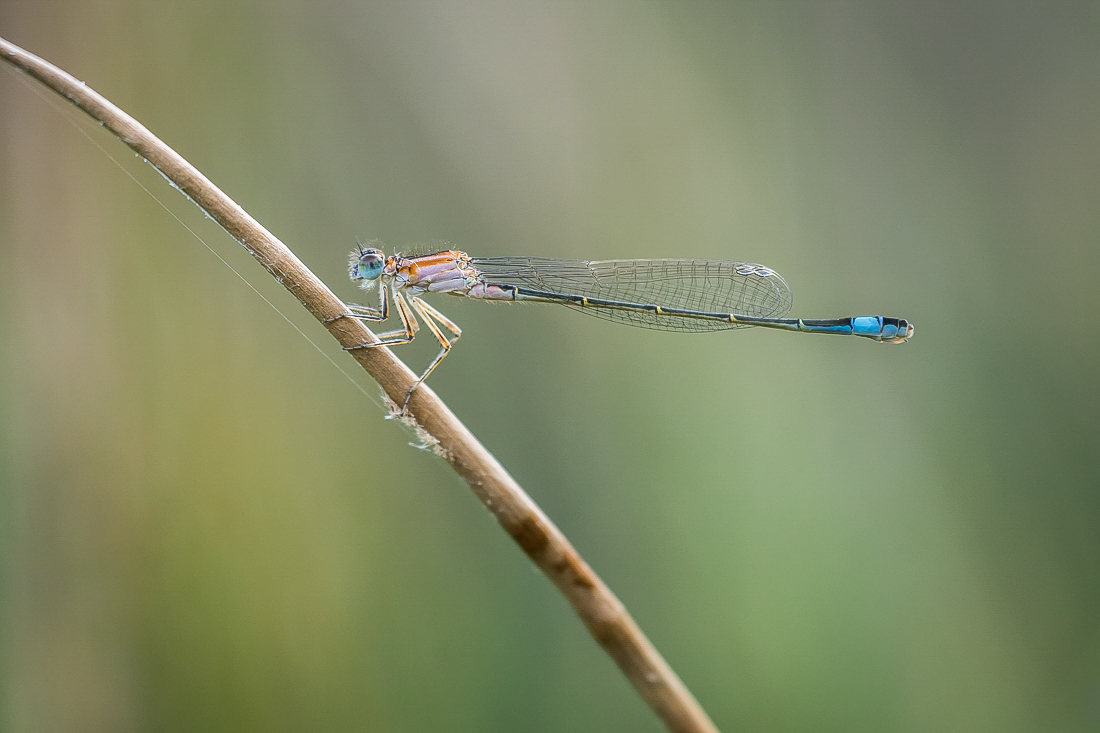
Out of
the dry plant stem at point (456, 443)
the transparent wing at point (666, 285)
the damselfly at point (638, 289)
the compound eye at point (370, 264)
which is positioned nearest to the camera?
the dry plant stem at point (456, 443)

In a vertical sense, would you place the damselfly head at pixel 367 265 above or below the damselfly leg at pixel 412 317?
above

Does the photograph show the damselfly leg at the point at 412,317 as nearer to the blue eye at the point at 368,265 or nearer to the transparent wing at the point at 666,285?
the blue eye at the point at 368,265

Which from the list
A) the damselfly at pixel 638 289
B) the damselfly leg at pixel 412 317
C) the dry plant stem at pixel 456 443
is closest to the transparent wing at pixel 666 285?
the damselfly at pixel 638 289

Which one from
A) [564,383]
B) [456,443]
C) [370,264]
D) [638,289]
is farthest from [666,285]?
[456,443]

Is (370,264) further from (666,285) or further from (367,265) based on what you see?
(666,285)

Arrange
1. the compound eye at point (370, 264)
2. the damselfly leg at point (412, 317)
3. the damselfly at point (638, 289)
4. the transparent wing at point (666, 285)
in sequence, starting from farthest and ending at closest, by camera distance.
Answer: the transparent wing at point (666, 285), the damselfly at point (638, 289), the compound eye at point (370, 264), the damselfly leg at point (412, 317)

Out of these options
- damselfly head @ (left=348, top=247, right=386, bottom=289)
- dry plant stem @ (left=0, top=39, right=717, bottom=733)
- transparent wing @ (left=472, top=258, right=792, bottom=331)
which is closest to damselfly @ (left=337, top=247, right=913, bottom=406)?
transparent wing @ (left=472, top=258, right=792, bottom=331)
